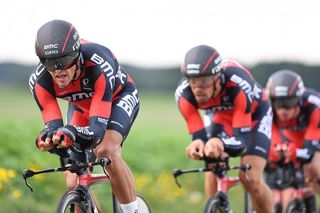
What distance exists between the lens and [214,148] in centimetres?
847

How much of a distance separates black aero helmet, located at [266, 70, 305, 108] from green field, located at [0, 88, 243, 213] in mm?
2927

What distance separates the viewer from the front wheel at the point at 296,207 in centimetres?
1054

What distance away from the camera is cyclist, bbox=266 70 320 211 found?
35.8 feet

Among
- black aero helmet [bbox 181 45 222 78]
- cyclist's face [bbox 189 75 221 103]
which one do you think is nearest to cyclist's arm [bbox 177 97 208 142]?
cyclist's face [bbox 189 75 221 103]

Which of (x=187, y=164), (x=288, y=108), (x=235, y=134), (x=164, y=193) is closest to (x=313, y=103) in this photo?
(x=288, y=108)

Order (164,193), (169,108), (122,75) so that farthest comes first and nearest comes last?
(169,108)
(164,193)
(122,75)

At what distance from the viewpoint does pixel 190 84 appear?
8.88 meters

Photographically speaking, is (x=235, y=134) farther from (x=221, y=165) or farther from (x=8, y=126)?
(x=8, y=126)

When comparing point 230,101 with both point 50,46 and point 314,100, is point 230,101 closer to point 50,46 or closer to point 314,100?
point 314,100

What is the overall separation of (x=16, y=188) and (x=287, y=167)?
11.8ft

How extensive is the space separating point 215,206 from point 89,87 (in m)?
2.04

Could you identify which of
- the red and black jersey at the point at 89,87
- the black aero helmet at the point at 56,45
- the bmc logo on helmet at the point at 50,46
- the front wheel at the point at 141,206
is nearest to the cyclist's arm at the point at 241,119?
the front wheel at the point at 141,206

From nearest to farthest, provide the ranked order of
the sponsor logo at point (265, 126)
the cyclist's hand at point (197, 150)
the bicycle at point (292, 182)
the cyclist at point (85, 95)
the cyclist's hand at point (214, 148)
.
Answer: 1. the cyclist at point (85, 95)
2. the cyclist's hand at point (214, 148)
3. the cyclist's hand at point (197, 150)
4. the sponsor logo at point (265, 126)
5. the bicycle at point (292, 182)

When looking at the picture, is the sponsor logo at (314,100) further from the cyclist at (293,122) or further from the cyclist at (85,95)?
the cyclist at (85,95)
